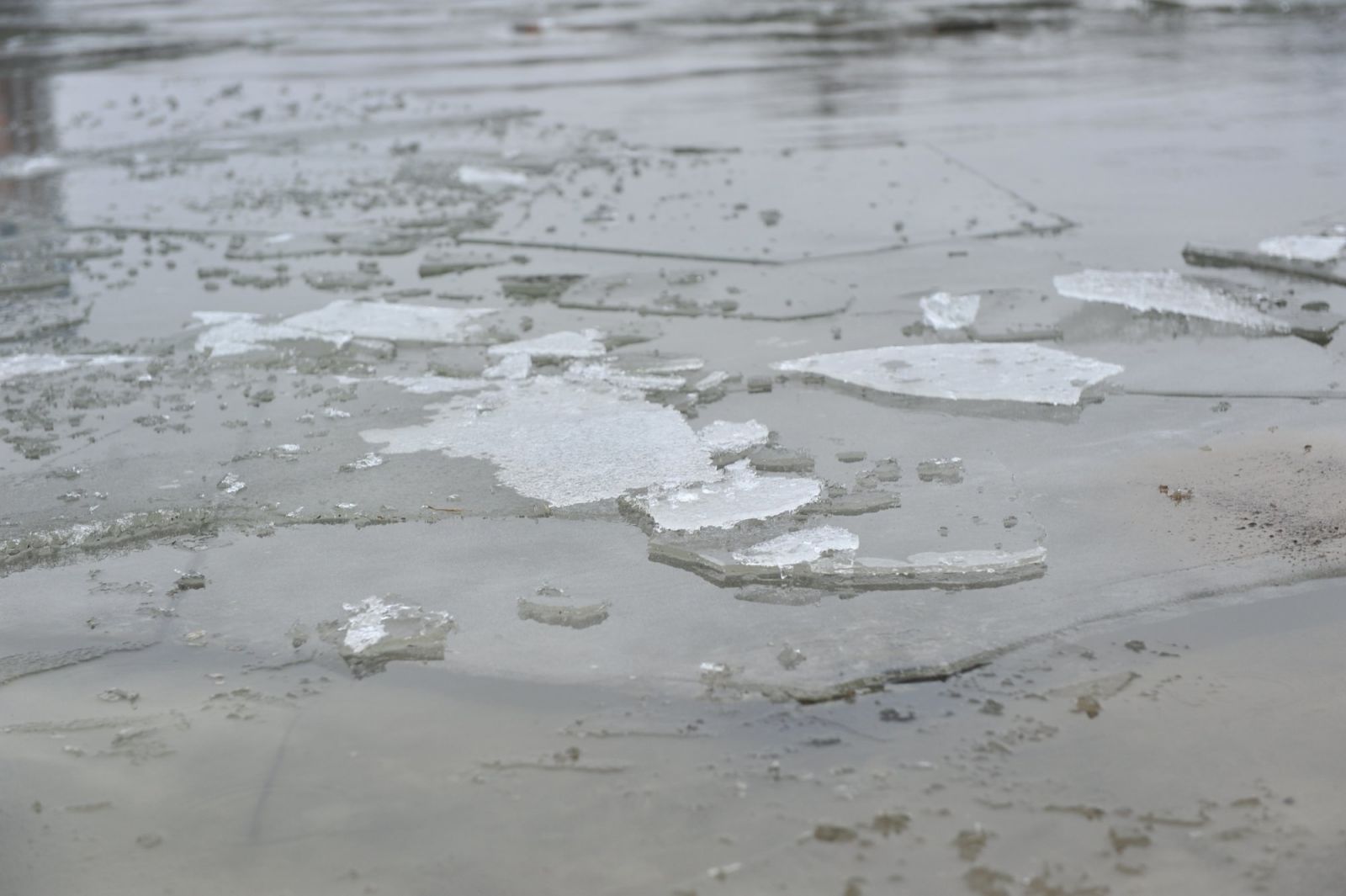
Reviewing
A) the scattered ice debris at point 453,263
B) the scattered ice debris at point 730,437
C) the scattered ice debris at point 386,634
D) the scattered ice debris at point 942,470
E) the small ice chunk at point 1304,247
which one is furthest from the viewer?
the scattered ice debris at point 453,263

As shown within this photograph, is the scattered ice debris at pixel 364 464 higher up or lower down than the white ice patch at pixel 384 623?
higher up

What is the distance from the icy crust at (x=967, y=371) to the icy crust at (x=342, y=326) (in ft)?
4.25

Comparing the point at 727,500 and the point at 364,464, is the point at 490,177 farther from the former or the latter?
the point at 727,500

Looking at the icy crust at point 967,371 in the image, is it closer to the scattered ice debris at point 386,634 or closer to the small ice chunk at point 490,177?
the scattered ice debris at point 386,634

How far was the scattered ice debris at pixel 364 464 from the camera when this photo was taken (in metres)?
3.92

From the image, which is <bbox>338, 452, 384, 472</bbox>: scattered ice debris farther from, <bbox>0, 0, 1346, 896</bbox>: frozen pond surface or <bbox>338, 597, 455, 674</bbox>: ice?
<bbox>338, 597, 455, 674</bbox>: ice

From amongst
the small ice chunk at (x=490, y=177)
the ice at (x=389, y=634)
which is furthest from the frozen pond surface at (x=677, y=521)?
the small ice chunk at (x=490, y=177)

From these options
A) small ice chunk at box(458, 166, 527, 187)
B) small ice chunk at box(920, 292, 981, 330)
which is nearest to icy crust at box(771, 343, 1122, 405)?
small ice chunk at box(920, 292, 981, 330)

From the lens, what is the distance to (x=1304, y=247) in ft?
19.1

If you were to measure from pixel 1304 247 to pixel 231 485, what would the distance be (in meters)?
4.34

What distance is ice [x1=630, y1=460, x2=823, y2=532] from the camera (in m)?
3.48

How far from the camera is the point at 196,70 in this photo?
1330 cm

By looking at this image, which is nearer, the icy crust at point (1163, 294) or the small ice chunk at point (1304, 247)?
the icy crust at point (1163, 294)

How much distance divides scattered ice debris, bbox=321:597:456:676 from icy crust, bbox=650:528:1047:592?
1.92 feet
